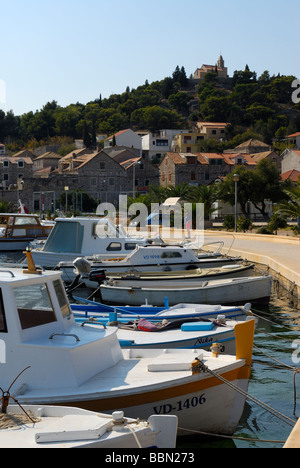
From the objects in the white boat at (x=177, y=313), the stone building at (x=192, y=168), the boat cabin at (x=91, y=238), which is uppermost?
the stone building at (x=192, y=168)

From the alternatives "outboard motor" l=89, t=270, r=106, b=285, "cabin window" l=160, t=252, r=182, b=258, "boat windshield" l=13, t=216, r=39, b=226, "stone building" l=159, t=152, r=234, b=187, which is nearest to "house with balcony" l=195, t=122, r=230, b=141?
"stone building" l=159, t=152, r=234, b=187

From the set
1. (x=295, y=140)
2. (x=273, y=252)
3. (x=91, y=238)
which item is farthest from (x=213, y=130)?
(x=91, y=238)

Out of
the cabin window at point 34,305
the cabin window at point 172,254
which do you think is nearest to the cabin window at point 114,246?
the cabin window at point 172,254

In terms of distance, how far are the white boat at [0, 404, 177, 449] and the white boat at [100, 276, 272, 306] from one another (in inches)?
405

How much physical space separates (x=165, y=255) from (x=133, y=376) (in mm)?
12755

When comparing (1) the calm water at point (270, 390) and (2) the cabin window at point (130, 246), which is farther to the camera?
(2) the cabin window at point (130, 246)

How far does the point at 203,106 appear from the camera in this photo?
151 meters

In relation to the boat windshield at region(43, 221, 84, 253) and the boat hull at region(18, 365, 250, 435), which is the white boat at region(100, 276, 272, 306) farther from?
the boat hull at region(18, 365, 250, 435)

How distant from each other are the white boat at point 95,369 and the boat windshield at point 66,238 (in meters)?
14.5

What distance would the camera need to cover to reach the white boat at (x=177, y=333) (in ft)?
31.8

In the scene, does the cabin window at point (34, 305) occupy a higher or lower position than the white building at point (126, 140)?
lower

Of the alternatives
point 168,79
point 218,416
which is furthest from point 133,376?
point 168,79

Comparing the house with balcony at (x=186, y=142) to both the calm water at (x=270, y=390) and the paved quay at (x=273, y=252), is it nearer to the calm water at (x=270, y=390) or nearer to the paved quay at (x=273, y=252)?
the paved quay at (x=273, y=252)

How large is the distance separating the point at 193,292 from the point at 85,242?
24.3ft
